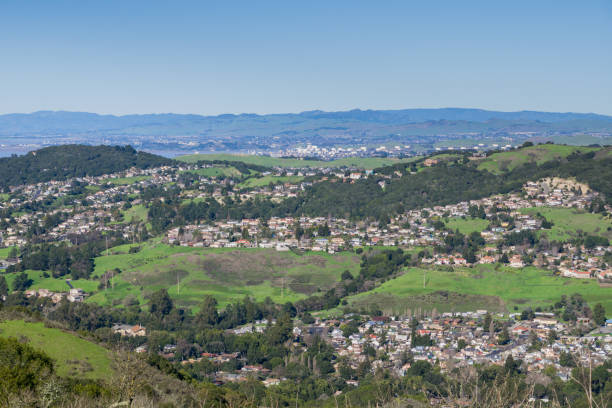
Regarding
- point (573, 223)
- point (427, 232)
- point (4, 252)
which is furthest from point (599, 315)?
point (4, 252)

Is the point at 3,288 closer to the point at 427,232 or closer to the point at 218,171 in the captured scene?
the point at 427,232

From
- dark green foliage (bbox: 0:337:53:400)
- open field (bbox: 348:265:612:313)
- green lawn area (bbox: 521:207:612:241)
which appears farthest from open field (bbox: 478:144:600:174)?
dark green foliage (bbox: 0:337:53:400)

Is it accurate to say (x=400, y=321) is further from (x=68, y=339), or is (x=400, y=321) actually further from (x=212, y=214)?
(x=212, y=214)

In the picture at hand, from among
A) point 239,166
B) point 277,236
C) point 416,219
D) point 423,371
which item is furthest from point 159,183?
point 423,371

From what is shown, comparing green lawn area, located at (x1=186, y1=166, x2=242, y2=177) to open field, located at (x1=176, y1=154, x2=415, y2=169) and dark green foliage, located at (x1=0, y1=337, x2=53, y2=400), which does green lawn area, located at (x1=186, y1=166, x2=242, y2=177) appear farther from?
dark green foliage, located at (x1=0, y1=337, x2=53, y2=400)

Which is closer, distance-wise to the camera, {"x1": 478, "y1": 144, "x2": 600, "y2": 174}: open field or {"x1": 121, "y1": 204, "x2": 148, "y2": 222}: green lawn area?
{"x1": 121, "y1": 204, "x2": 148, "y2": 222}: green lawn area
